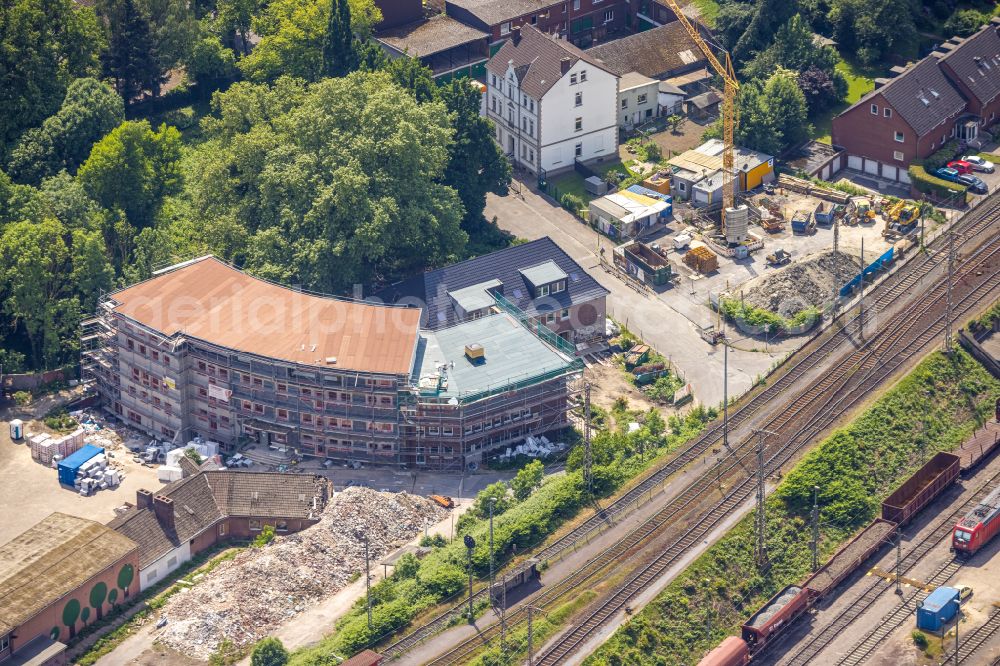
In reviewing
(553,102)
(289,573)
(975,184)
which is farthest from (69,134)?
(975,184)

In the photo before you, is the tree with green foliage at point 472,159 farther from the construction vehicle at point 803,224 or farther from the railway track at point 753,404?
the railway track at point 753,404

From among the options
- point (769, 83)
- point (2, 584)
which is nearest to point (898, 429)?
point (769, 83)

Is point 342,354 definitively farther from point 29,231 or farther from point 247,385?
point 29,231

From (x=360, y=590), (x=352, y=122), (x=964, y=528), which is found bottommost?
(x=360, y=590)

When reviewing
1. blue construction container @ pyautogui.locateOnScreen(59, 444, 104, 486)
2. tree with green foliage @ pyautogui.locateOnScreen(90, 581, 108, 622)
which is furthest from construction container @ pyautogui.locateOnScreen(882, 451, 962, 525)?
blue construction container @ pyautogui.locateOnScreen(59, 444, 104, 486)

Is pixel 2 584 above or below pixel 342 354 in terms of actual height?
below

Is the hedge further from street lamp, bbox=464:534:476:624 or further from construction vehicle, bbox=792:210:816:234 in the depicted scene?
street lamp, bbox=464:534:476:624
